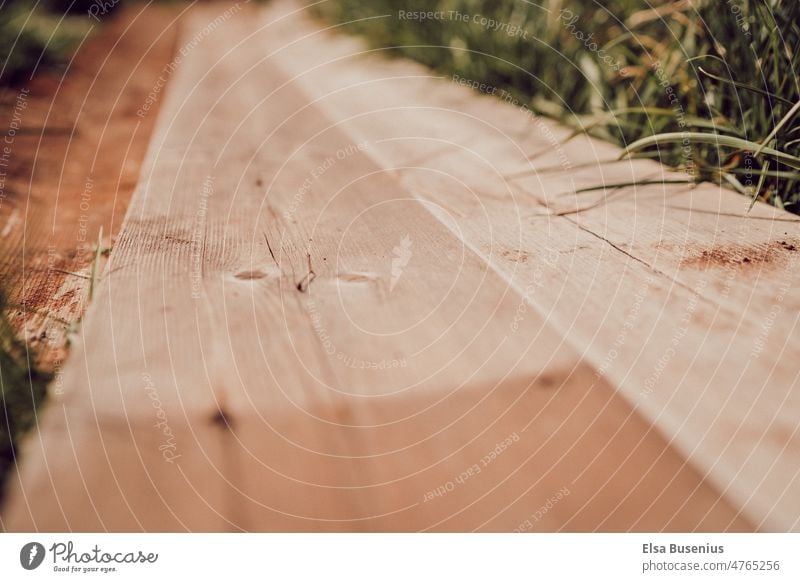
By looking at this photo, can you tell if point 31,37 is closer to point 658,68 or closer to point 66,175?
point 66,175

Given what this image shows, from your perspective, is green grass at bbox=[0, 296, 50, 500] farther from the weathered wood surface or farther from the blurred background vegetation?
the blurred background vegetation

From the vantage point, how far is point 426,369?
0.60m

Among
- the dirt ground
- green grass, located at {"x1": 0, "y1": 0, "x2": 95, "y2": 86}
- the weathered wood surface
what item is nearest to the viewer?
the weathered wood surface

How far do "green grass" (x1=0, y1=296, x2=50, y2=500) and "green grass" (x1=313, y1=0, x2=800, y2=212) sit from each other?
79 centimetres

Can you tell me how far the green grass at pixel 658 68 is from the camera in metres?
0.86

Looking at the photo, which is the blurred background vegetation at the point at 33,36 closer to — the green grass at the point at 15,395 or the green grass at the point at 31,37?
the green grass at the point at 31,37

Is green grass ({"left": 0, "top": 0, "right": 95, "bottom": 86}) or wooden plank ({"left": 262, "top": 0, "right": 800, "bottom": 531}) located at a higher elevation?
green grass ({"left": 0, "top": 0, "right": 95, "bottom": 86})

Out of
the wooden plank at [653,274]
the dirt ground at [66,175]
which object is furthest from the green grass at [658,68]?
the dirt ground at [66,175]

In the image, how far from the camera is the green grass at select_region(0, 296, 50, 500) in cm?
55

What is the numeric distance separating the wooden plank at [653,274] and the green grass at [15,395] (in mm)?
504

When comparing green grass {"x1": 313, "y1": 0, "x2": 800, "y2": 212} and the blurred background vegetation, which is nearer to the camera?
green grass {"x1": 313, "y1": 0, "x2": 800, "y2": 212}

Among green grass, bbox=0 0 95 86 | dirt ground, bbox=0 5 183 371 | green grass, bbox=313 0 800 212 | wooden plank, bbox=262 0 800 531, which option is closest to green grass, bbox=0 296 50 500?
dirt ground, bbox=0 5 183 371

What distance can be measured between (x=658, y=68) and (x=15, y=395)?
3.72 ft

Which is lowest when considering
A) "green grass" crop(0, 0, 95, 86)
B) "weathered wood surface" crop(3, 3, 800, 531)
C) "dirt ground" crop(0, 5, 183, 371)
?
"weathered wood surface" crop(3, 3, 800, 531)
